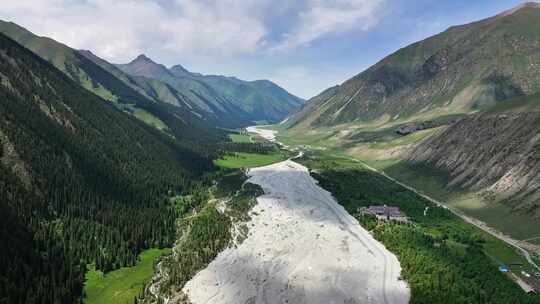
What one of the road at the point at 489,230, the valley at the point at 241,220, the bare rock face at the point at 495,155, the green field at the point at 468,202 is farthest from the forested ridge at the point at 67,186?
the bare rock face at the point at 495,155

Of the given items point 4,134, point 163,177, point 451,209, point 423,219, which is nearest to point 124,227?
point 4,134

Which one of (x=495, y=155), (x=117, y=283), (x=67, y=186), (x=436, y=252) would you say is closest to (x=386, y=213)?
(x=436, y=252)

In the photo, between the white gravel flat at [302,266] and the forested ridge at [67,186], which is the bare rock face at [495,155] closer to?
the white gravel flat at [302,266]

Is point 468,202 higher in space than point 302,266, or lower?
higher

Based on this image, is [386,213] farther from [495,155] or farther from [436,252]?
[495,155]

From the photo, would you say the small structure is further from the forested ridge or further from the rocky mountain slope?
the forested ridge

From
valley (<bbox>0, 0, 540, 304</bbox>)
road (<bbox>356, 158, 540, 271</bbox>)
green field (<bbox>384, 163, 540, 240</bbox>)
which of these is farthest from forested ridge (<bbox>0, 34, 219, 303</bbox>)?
green field (<bbox>384, 163, 540, 240</bbox>)

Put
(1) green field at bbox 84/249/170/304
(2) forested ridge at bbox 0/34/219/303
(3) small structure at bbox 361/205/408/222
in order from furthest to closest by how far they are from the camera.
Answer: (3) small structure at bbox 361/205/408/222 < (2) forested ridge at bbox 0/34/219/303 < (1) green field at bbox 84/249/170/304
